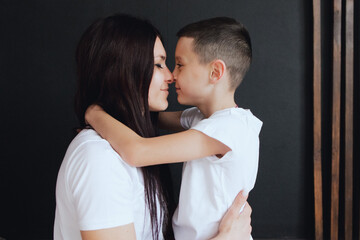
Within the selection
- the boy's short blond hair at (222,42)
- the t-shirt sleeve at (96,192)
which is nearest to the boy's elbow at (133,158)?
the t-shirt sleeve at (96,192)

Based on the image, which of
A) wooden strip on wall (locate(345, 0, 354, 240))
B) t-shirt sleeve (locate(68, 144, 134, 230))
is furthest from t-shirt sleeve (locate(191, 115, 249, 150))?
wooden strip on wall (locate(345, 0, 354, 240))

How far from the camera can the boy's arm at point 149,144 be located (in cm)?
115

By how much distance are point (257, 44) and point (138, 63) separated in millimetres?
1786

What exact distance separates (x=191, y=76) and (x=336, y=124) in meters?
1.71

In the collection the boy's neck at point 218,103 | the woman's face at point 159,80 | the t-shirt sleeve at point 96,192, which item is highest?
the woman's face at point 159,80

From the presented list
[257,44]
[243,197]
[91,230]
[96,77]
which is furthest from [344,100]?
[91,230]

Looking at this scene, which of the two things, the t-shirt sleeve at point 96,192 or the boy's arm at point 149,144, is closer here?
the t-shirt sleeve at point 96,192

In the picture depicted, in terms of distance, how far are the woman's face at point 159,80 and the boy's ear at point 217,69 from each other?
0.68 feet

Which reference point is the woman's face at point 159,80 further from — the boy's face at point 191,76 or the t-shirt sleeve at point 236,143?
the t-shirt sleeve at point 236,143

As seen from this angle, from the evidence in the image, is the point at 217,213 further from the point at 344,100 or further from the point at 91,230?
the point at 344,100

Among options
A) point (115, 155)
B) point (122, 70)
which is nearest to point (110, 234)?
point (115, 155)

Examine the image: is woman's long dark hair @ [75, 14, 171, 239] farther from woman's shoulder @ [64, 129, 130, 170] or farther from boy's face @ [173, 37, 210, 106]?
boy's face @ [173, 37, 210, 106]

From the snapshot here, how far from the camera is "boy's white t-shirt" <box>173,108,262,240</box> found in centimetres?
130

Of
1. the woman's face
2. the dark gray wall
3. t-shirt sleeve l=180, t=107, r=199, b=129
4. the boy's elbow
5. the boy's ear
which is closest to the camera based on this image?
the boy's elbow
